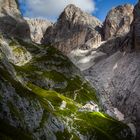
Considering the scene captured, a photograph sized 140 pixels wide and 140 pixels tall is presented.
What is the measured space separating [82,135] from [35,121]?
4054cm

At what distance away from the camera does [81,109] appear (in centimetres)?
17100

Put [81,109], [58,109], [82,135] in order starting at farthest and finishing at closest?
1. [81,109]
2. [58,109]
3. [82,135]

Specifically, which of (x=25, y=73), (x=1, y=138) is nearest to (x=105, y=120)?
(x=25, y=73)

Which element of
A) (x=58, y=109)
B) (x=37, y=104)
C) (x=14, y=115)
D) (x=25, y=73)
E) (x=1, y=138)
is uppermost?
(x=25, y=73)

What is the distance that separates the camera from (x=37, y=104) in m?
112

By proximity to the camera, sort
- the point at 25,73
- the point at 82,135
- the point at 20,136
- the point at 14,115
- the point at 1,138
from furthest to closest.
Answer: the point at 25,73, the point at 82,135, the point at 14,115, the point at 20,136, the point at 1,138

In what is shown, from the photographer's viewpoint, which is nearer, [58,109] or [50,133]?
[50,133]

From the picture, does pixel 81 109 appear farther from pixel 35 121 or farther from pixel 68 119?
pixel 35 121

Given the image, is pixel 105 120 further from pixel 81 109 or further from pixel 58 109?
pixel 58 109

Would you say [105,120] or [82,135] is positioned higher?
[105,120]

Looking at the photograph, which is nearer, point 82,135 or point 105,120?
point 82,135

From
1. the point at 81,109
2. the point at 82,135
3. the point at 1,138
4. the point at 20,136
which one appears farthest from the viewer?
the point at 81,109

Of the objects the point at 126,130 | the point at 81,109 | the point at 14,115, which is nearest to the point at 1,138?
the point at 14,115

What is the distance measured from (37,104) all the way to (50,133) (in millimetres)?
8382
